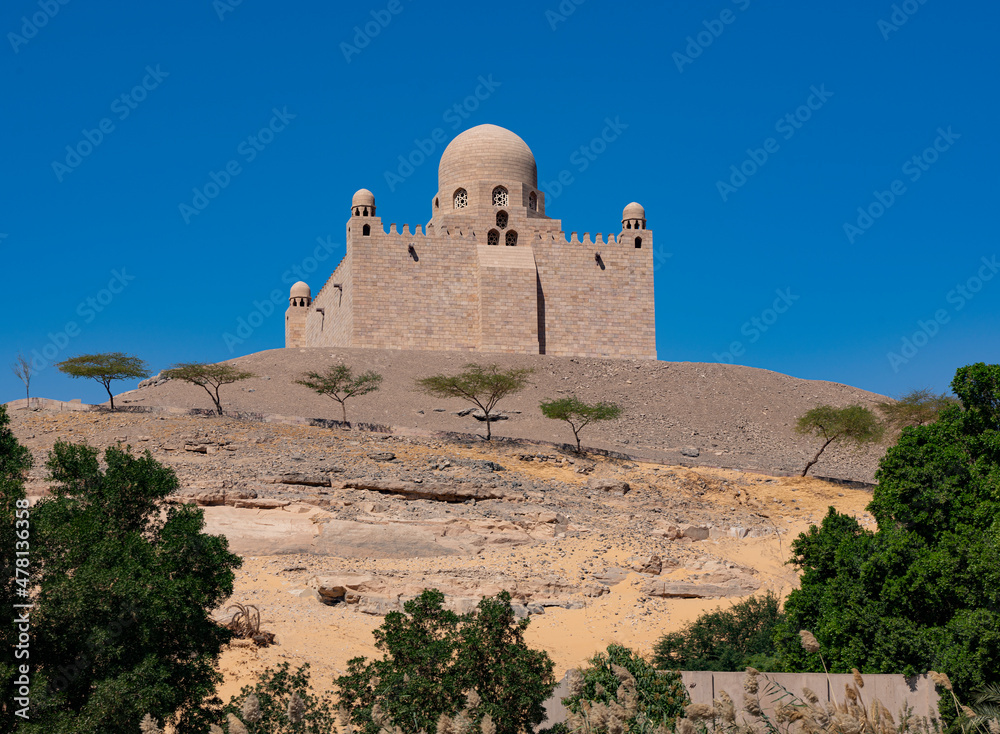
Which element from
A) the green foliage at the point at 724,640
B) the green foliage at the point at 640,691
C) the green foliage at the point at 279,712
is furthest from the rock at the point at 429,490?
the green foliage at the point at 640,691

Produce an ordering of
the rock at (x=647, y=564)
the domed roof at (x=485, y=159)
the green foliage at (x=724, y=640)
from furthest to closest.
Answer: the domed roof at (x=485, y=159), the rock at (x=647, y=564), the green foliage at (x=724, y=640)

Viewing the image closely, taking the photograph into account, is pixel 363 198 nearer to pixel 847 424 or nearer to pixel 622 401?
pixel 622 401

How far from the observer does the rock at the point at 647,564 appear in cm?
1889

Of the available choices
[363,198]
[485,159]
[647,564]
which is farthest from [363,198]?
[647,564]

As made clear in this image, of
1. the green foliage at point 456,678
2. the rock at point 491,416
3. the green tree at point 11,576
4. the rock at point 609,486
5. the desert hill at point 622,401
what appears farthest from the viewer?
the rock at point 491,416

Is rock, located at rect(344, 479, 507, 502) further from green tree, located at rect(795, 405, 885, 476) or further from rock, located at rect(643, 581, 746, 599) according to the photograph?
green tree, located at rect(795, 405, 885, 476)

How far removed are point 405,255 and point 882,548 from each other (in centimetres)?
3282

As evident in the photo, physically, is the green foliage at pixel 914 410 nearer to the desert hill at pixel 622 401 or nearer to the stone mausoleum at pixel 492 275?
the desert hill at pixel 622 401

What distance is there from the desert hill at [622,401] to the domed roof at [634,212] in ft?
24.2

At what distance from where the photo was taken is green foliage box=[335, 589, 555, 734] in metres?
10.0

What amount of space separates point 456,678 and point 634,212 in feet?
127

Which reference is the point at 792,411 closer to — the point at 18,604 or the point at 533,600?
the point at 533,600

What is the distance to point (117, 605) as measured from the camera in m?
9.99

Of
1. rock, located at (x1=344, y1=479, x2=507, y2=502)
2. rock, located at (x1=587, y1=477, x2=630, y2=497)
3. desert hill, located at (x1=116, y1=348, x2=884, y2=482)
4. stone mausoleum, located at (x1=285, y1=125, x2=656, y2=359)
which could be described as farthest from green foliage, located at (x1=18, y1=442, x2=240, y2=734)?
stone mausoleum, located at (x1=285, y1=125, x2=656, y2=359)
